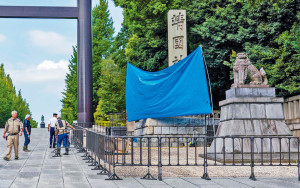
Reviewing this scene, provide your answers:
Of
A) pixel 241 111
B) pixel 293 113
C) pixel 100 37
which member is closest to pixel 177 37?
pixel 293 113

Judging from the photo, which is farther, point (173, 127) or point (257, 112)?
point (173, 127)

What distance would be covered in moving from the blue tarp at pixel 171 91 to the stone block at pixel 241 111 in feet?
10.1

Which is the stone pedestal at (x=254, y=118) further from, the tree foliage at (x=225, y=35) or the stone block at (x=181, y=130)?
the stone block at (x=181, y=130)

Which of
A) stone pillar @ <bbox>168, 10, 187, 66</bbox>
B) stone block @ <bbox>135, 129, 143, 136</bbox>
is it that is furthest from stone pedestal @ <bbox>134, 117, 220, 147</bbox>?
stone pillar @ <bbox>168, 10, 187, 66</bbox>

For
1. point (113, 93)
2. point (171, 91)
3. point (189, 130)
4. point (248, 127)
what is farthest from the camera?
point (113, 93)

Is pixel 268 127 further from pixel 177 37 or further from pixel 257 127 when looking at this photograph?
pixel 177 37

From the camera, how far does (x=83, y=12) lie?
25.1 m

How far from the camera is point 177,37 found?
20.7 m

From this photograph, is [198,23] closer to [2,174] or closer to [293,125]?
[293,125]

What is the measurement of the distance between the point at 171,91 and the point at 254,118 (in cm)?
467

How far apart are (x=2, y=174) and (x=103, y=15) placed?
129ft

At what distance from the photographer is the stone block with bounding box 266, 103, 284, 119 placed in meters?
12.5

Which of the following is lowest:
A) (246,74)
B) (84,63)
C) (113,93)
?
(246,74)

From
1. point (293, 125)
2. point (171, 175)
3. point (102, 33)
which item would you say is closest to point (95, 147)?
point (171, 175)
